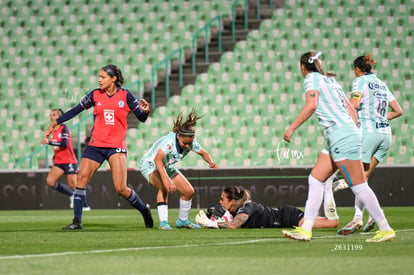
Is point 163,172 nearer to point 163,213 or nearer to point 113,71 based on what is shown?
point 163,213

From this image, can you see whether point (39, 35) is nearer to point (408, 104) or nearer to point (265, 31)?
point (265, 31)

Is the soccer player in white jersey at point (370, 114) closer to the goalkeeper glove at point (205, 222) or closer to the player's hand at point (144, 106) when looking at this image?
the goalkeeper glove at point (205, 222)

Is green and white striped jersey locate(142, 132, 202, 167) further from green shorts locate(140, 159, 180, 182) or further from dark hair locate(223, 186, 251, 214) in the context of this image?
dark hair locate(223, 186, 251, 214)

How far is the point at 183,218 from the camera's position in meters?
11.5

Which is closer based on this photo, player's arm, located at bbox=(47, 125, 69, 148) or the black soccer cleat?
the black soccer cleat

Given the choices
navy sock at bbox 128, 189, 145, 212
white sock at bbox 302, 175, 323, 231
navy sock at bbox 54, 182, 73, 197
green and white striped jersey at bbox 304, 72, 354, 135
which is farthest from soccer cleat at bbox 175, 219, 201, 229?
navy sock at bbox 54, 182, 73, 197

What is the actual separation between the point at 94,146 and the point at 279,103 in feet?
38.0

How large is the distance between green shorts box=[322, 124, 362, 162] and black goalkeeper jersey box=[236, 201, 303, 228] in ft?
10.0

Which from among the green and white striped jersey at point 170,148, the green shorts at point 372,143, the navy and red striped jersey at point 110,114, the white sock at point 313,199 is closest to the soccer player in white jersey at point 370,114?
the green shorts at point 372,143

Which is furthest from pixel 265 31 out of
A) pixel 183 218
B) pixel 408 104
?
pixel 183 218

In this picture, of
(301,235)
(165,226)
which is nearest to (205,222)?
(165,226)

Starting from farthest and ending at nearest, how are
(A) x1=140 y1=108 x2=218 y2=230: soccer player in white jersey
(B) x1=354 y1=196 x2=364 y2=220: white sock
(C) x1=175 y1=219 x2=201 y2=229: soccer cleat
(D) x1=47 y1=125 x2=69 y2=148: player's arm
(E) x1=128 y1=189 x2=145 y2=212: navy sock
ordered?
(D) x1=47 y1=125 x2=69 y2=148: player's arm, (C) x1=175 y1=219 x2=201 y2=229: soccer cleat, (E) x1=128 y1=189 x2=145 y2=212: navy sock, (A) x1=140 y1=108 x2=218 y2=230: soccer player in white jersey, (B) x1=354 y1=196 x2=364 y2=220: white sock

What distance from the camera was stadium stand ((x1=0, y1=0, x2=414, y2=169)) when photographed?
838 inches

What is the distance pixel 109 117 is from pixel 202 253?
401cm
